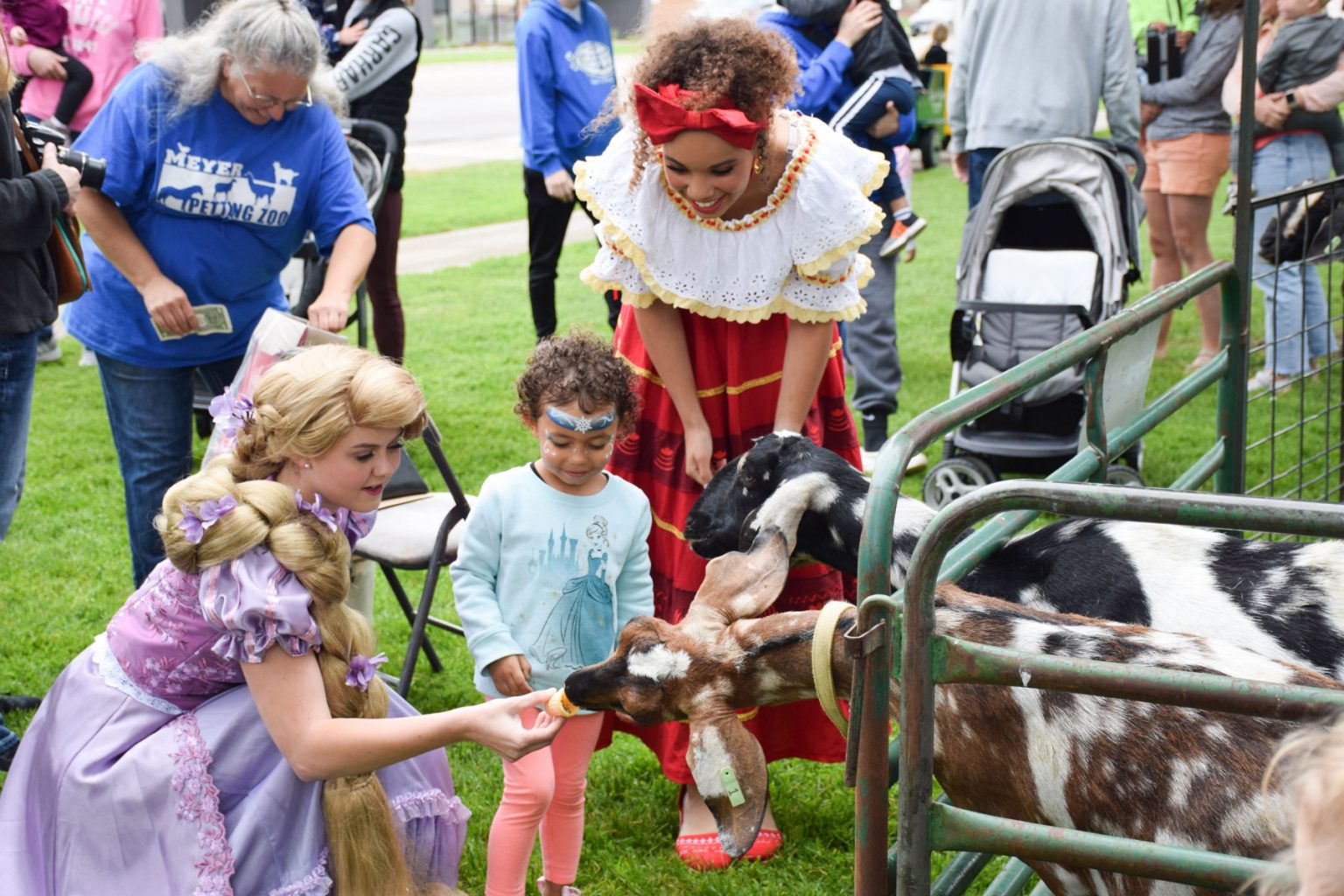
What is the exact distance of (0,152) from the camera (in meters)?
3.28

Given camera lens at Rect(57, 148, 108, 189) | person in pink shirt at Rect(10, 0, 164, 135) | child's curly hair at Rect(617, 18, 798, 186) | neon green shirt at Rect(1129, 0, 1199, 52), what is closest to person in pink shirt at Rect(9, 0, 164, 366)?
person in pink shirt at Rect(10, 0, 164, 135)

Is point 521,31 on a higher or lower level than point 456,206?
higher

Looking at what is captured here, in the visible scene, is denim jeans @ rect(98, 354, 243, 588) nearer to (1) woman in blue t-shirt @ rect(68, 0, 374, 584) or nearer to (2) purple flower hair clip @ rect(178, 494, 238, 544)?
(1) woman in blue t-shirt @ rect(68, 0, 374, 584)

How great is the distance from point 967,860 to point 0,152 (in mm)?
2718

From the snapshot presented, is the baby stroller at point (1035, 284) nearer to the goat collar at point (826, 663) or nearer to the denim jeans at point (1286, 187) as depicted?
the denim jeans at point (1286, 187)

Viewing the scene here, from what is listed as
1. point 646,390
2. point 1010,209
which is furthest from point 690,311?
point 1010,209

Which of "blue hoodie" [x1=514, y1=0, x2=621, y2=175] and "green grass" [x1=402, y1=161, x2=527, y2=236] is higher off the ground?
"blue hoodie" [x1=514, y1=0, x2=621, y2=175]

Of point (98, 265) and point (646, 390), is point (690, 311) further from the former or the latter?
point (98, 265)

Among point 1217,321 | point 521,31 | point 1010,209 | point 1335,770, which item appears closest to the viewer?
point 1335,770

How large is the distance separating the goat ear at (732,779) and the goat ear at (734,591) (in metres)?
0.20

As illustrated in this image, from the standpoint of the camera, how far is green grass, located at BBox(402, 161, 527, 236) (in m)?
12.8

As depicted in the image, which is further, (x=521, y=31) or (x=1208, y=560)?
(x=521, y=31)

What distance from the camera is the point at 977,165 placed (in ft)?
21.7

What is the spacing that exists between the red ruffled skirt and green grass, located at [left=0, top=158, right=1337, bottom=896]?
0.23 metres
